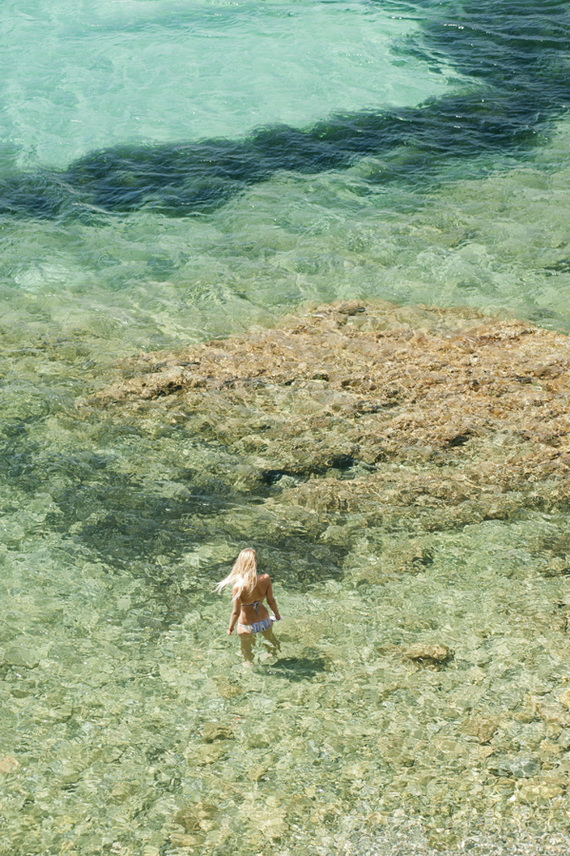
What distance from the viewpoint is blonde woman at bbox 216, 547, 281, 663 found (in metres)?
7.01

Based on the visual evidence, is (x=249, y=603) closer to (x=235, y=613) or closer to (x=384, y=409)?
(x=235, y=613)

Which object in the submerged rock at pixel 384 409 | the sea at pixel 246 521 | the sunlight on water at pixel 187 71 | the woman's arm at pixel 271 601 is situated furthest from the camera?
the sunlight on water at pixel 187 71

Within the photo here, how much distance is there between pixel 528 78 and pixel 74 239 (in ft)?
45.3

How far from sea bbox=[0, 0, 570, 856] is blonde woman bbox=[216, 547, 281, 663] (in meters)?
0.24

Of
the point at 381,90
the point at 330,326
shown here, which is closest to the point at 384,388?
the point at 330,326

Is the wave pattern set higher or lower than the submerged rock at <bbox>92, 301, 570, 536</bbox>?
higher

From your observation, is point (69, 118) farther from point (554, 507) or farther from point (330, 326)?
point (554, 507)

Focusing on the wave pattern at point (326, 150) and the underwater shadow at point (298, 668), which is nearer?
the underwater shadow at point (298, 668)

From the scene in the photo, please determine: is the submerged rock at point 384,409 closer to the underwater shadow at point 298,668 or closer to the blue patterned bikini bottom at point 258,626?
the underwater shadow at point 298,668

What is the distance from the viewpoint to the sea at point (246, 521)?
5.95m

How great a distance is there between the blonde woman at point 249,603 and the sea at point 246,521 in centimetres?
24

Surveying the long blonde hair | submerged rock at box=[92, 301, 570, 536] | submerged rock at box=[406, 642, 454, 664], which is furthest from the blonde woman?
submerged rock at box=[92, 301, 570, 536]

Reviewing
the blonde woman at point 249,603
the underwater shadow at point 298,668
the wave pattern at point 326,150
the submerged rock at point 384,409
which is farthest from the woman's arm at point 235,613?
the wave pattern at point 326,150

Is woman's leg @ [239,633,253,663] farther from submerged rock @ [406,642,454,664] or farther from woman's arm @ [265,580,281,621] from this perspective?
submerged rock @ [406,642,454,664]
